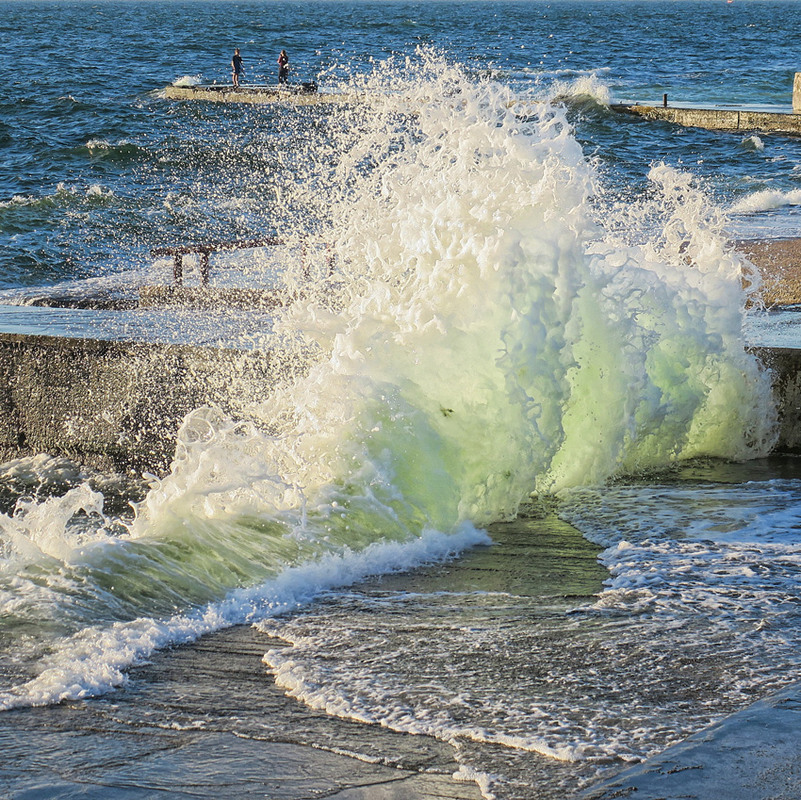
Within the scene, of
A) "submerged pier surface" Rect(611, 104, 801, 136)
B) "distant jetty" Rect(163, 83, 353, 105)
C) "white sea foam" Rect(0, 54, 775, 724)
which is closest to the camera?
"white sea foam" Rect(0, 54, 775, 724)

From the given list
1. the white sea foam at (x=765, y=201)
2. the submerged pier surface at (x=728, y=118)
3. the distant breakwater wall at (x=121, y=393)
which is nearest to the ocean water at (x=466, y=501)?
the distant breakwater wall at (x=121, y=393)

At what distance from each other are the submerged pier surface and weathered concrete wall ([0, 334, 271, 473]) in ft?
78.1

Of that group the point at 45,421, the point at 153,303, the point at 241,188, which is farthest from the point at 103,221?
the point at 45,421

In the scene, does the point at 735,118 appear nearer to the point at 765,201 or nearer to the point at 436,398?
the point at 765,201

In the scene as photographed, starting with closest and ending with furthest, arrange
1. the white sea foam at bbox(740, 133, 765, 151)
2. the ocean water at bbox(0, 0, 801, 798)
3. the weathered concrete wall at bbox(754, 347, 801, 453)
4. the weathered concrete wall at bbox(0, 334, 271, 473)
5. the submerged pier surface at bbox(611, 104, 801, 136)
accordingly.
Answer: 1. the ocean water at bbox(0, 0, 801, 798)
2. the weathered concrete wall at bbox(0, 334, 271, 473)
3. the weathered concrete wall at bbox(754, 347, 801, 453)
4. the white sea foam at bbox(740, 133, 765, 151)
5. the submerged pier surface at bbox(611, 104, 801, 136)

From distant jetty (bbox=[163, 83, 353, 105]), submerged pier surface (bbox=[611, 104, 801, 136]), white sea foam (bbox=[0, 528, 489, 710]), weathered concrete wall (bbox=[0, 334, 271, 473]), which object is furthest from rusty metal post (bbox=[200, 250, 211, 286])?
distant jetty (bbox=[163, 83, 353, 105])

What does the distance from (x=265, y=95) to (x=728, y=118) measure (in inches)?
533

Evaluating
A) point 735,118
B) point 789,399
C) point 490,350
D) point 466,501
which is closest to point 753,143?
point 735,118

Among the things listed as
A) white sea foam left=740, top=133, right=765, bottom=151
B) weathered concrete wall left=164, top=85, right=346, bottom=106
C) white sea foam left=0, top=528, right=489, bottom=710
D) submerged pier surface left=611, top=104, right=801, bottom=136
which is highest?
weathered concrete wall left=164, top=85, right=346, bottom=106

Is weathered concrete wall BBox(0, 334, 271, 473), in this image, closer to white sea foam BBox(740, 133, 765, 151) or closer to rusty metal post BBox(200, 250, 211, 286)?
rusty metal post BBox(200, 250, 211, 286)

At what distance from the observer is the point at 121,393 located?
7.04 meters

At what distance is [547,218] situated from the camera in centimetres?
632

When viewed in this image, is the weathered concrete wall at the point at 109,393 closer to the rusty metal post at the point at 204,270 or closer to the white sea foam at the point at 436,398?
the white sea foam at the point at 436,398

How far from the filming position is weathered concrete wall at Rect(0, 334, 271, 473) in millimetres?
6688
